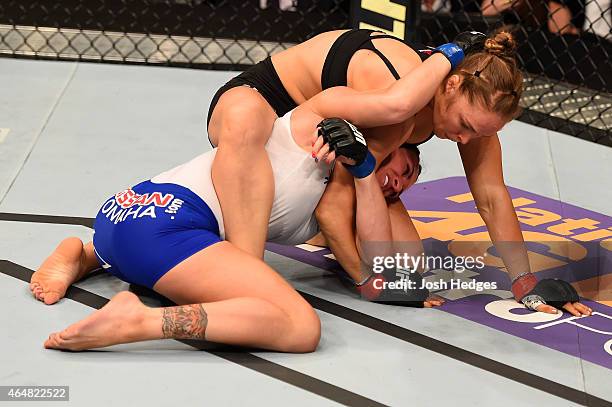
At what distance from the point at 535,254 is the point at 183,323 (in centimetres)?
111

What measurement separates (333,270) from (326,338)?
0.43m

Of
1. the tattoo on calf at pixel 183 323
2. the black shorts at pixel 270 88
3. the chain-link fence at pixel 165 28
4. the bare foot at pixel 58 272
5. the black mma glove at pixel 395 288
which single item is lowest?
the black mma glove at pixel 395 288

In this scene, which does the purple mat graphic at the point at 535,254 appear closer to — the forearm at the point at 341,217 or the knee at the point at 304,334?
the forearm at the point at 341,217

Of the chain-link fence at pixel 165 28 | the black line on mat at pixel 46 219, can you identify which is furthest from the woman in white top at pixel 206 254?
the chain-link fence at pixel 165 28

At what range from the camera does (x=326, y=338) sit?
2.37 m

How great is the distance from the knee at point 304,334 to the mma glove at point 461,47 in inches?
25.0

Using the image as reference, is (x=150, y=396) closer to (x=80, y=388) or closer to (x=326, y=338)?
(x=80, y=388)

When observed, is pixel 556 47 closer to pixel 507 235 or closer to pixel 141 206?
pixel 507 235

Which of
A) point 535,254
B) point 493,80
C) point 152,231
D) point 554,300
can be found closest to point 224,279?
point 152,231

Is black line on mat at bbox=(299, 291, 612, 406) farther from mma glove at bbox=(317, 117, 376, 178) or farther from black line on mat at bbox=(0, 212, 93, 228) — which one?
black line on mat at bbox=(0, 212, 93, 228)

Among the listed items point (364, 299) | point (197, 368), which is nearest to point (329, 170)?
point (364, 299)

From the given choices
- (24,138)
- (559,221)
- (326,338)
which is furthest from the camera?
(24,138)

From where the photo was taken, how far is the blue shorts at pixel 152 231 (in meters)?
2.32

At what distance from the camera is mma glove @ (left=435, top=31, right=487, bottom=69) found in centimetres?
239
